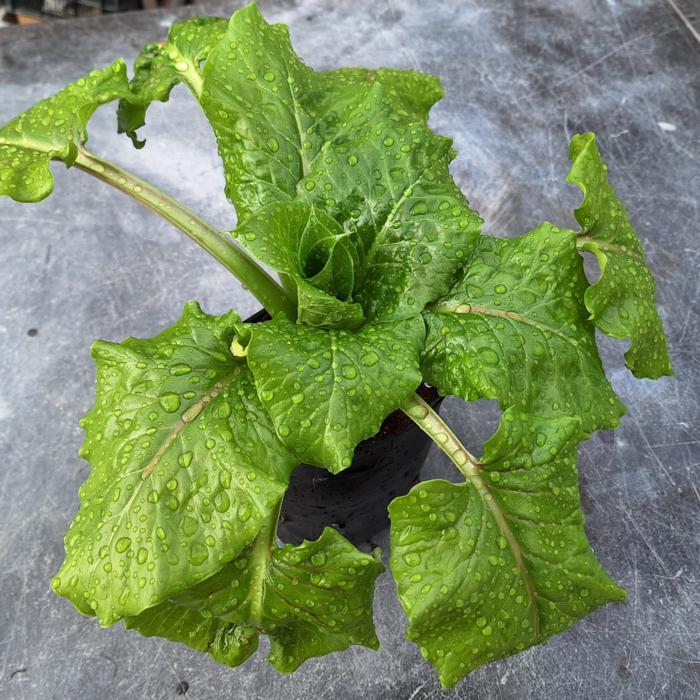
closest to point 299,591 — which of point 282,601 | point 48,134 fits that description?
point 282,601

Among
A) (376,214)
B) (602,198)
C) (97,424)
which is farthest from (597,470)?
(97,424)

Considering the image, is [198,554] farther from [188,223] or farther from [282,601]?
[188,223]

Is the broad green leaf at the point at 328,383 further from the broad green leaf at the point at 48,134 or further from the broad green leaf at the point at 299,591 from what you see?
the broad green leaf at the point at 48,134

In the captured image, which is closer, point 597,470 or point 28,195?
point 28,195

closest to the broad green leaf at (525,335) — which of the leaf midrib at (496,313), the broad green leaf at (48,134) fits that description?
the leaf midrib at (496,313)

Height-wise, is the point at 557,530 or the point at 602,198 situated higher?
the point at 602,198

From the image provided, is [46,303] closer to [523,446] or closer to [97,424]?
[97,424]
